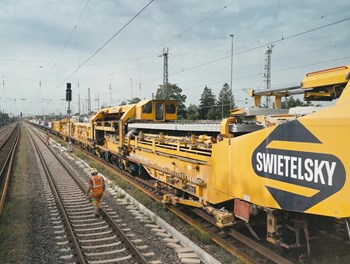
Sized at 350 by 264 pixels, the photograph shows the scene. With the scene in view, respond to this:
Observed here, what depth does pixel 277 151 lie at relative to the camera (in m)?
4.98

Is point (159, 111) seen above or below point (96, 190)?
above

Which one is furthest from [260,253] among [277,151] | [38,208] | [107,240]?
[38,208]

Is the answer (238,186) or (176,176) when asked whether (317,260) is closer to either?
(238,186)

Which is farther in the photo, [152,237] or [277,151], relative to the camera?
[152,237]

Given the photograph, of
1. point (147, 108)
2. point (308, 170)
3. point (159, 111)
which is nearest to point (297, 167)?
point (308, 170)

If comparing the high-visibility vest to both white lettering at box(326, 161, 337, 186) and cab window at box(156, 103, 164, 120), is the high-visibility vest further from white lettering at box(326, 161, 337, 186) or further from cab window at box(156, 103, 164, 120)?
white lettering at box(326, 161, 337, 186)

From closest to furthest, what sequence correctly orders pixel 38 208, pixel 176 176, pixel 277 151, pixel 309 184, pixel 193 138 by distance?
pixel 309 184
pixel 277 151
pixel 193 138
pixel 176 176
pixel 38 208

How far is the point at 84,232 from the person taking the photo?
8.08 meters

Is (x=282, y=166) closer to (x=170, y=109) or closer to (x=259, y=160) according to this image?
(x=259, y=160)

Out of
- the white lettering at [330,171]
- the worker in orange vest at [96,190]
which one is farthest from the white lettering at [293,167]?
the worker in orange vest at [96,190]

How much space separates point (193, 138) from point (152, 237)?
2470 mm

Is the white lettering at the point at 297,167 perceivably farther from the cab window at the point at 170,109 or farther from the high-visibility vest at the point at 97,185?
the cab window at the point at 170,109

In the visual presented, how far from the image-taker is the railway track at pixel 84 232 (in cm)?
654

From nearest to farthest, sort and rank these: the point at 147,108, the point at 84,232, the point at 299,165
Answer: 1. the point at 299,165
2. the point at 84,232
3. the point at 147,108
